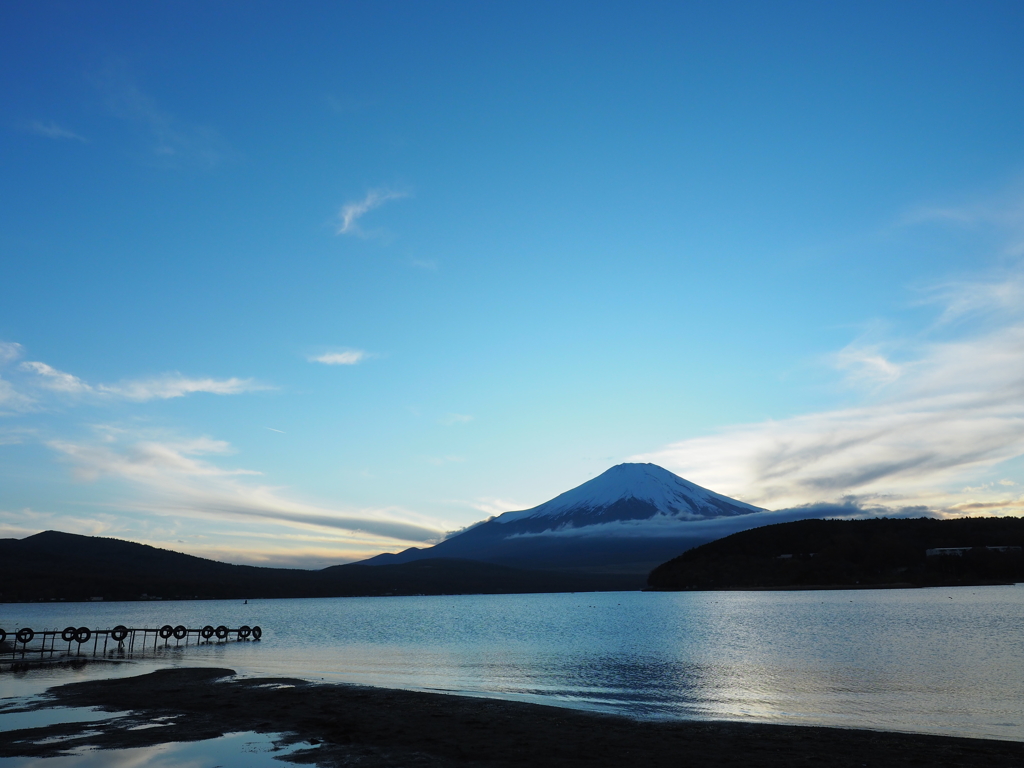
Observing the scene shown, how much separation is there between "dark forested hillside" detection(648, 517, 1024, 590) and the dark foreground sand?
174 m

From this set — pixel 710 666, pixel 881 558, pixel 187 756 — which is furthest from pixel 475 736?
pixel 881 558

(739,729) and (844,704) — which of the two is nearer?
(739,729)

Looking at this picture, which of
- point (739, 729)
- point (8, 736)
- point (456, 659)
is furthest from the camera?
point (456, 659)

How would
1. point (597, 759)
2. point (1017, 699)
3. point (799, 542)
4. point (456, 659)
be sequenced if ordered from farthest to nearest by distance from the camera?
point (799, 542), point (456, 659), point (1017, 699), point (597, 759)

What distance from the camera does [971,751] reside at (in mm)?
18844

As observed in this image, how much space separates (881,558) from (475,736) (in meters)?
187

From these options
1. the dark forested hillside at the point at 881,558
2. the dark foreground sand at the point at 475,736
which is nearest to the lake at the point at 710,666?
the dark foreground sand at the point at 475,736

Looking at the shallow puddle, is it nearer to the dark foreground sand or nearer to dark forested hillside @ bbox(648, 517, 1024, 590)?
the dark foreground sand

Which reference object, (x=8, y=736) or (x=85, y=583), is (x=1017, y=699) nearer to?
(x=8, y=736)

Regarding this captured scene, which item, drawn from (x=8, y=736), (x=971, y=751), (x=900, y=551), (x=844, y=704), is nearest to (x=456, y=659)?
(x=844, y=704)

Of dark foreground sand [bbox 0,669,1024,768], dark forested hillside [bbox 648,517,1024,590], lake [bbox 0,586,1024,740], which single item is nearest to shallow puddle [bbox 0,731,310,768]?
dark foreground sand [bbox 0,669,1024,768]

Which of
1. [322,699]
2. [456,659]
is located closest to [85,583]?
[456,659]

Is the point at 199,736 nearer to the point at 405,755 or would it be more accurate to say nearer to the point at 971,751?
the point at 405,755

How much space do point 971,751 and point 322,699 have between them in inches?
919
